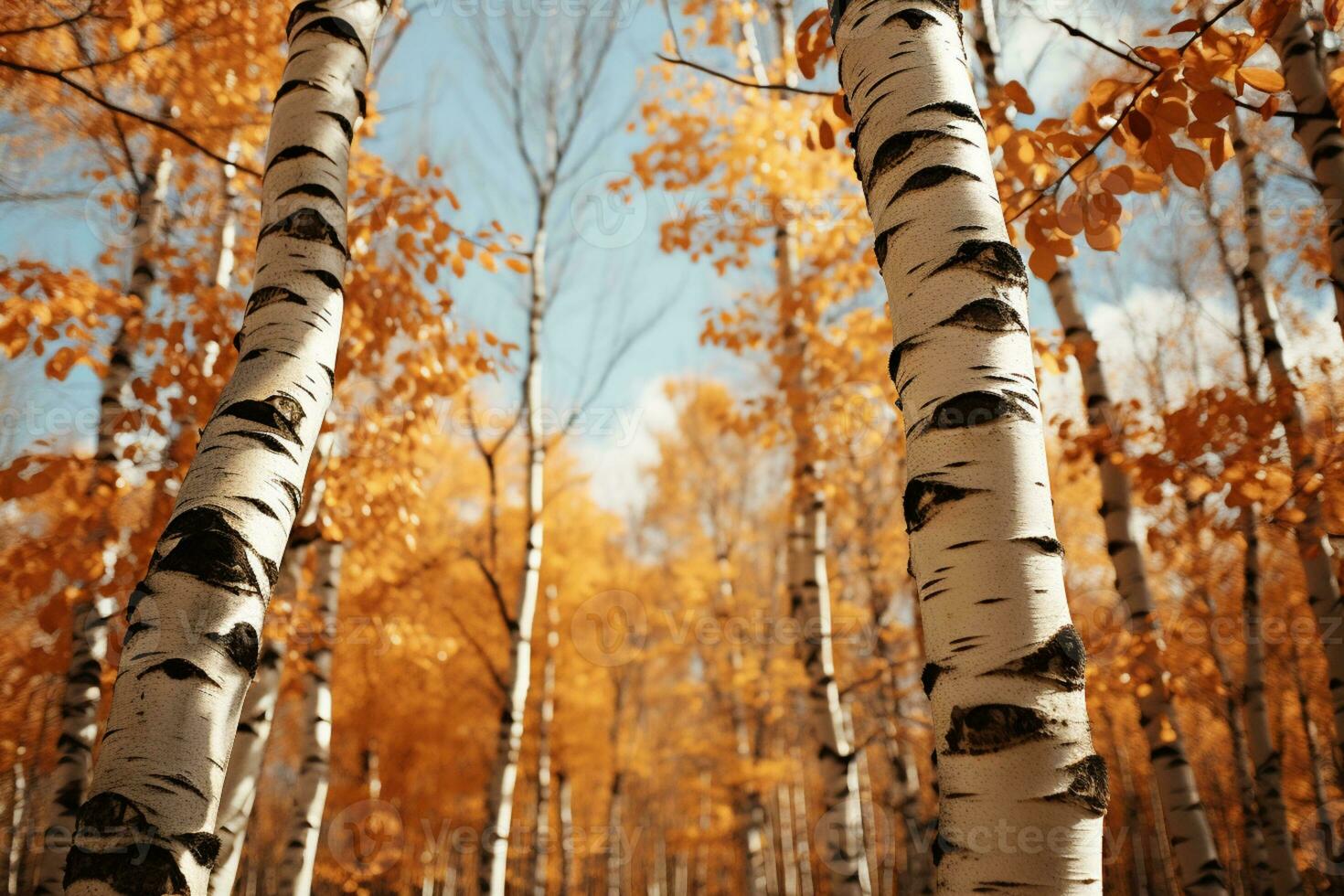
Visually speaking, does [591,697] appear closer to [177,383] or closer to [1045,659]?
[177,383]

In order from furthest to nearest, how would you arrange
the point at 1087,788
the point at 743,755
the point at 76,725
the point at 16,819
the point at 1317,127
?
the point at 16,819 < the point at 743,755 < the point at 76,725 < the point at 1317,127 < the point at 1087,788

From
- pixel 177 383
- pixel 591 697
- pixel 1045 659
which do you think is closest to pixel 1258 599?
pixel 1045 659

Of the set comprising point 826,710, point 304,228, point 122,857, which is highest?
point 304,228

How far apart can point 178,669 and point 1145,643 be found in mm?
4002

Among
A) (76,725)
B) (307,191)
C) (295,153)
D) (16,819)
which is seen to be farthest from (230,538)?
(16,819)

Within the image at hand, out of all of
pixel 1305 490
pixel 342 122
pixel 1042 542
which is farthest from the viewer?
pixel 1305 490

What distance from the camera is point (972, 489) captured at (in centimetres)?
112

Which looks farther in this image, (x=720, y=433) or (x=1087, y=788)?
(x=720, y=433)

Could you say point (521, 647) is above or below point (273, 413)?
above

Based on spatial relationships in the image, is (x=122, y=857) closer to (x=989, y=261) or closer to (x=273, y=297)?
(x=273, y=297)

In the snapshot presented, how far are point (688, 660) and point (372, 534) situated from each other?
41.0 feet

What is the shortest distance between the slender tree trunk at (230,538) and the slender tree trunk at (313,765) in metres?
3.43

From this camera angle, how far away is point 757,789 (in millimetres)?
9258

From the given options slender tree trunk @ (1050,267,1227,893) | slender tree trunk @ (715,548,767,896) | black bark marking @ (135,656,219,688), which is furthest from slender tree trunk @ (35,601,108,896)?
slender tree trunk @ (715,548,767,896)
